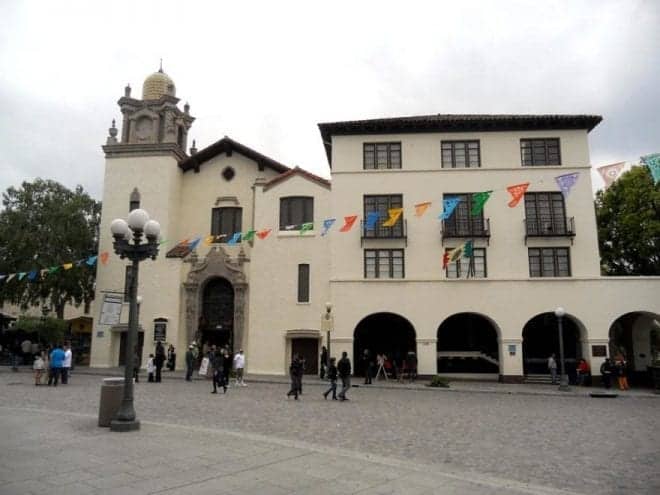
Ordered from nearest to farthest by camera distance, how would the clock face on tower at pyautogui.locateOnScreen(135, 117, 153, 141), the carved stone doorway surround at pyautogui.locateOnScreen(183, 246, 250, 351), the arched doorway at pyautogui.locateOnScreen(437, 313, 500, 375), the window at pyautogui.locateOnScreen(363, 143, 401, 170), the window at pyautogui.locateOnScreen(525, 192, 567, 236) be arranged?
the window at pyautogui.locateOnScreen(525, 192, 567, 236), the arched doorway at pyautogui.locateOnScreen(437, 313, 500, 375), the window at pyautogui.locateOnScreen(363, 143, 401, 170), the carved stone doorway surround at pyautogui.locateOnScreen(183, 246, 250, 351), the clock face on tower at pyautogui.locateOnScreen(135, 117, 153, 141)

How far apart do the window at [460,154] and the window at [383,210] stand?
3349 millimetres

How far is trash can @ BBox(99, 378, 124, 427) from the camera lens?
1102 cm

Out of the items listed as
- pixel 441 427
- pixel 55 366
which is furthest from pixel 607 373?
pixel 55 366

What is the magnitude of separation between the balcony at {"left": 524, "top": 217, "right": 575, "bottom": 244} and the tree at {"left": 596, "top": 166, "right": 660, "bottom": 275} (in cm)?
757

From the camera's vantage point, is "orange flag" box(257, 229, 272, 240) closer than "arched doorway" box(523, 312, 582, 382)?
Yes

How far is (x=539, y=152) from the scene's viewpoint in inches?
1140

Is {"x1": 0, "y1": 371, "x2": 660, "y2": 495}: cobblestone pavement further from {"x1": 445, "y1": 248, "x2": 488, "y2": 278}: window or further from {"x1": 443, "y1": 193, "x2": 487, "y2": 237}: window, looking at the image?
{"x1": 443, "y1": 193, "x2": 487, "y2": 237}: window

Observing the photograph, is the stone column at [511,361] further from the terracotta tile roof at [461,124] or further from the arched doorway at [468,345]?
the terracotta tile roof at [461,124]

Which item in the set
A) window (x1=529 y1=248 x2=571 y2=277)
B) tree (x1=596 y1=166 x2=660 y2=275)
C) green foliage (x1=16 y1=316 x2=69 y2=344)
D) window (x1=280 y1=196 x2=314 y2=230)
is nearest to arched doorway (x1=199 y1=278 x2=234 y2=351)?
window (x1=280 y1=196 x2=314 y2=230)

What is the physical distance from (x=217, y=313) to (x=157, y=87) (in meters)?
15.2

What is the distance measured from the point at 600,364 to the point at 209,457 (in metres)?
24.0

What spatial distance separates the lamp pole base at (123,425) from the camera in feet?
34.3

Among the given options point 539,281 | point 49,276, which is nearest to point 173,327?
point 49,276

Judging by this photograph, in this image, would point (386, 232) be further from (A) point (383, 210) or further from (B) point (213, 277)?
(B) point (213, 277)
